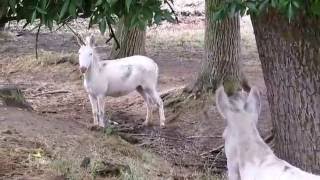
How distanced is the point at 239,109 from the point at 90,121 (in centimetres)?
827

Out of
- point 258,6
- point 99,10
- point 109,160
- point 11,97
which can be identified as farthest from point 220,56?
point 258,6

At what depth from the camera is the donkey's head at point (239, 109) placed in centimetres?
438

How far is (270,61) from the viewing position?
5633 millimetres

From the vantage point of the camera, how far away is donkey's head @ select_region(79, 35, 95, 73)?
11.5m

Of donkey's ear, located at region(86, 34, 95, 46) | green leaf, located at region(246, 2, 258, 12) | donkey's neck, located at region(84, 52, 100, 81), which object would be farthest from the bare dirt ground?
green leaf, located at region(246, 2, 258, 12)

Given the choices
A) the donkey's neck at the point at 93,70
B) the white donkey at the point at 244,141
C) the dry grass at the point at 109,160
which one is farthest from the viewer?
the donkey's neck at the point at 93,70

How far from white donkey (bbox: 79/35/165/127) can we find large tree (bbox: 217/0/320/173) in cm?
598

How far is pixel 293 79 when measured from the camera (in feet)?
18.0

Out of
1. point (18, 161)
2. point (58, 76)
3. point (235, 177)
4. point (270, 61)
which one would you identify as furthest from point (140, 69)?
Answer: point (235, 177)

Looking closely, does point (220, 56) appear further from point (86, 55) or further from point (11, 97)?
point (11, 97)

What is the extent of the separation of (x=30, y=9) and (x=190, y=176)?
406cm

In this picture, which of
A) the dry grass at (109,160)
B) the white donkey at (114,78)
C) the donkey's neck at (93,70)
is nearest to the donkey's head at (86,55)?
the white donkey at (114,78)

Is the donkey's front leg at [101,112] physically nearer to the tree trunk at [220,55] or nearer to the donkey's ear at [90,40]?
the donkey's ear at [90,40]

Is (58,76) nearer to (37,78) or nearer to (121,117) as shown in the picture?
(37,78)
